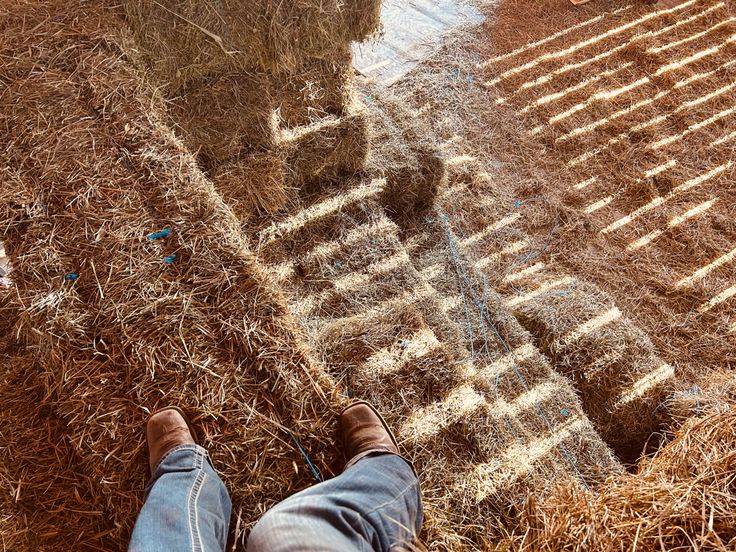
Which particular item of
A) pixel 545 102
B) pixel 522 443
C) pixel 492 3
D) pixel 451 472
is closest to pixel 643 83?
pixel 545 102

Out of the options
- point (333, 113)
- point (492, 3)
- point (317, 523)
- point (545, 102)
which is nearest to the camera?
point (317, 523)

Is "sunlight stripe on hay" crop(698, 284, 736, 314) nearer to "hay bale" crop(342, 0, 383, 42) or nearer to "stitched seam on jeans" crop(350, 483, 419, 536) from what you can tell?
"stitched seam on jeans" crop(350, 483, 419, 536)

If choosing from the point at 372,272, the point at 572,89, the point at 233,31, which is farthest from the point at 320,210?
the point at 572,89

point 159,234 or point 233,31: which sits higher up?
point 233,31

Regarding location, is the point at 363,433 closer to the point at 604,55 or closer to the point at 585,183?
the point at 585,183

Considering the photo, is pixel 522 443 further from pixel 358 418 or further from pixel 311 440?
pixel 311 440

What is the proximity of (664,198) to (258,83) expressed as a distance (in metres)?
2.54

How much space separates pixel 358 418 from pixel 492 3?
3.96 meters

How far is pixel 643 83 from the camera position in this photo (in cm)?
373

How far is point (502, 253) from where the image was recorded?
295 centimetres

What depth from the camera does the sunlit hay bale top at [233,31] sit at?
2.15m

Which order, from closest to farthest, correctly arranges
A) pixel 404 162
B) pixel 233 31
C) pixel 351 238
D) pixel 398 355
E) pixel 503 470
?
pixel 503 470, pixel 398 355, pixel 233 31, pixel 351 238, pixel 404 162

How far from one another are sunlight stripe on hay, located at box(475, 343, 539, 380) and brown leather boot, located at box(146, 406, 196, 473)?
1222mm

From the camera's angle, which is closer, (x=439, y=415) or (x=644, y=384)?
(x=439, y=415)
